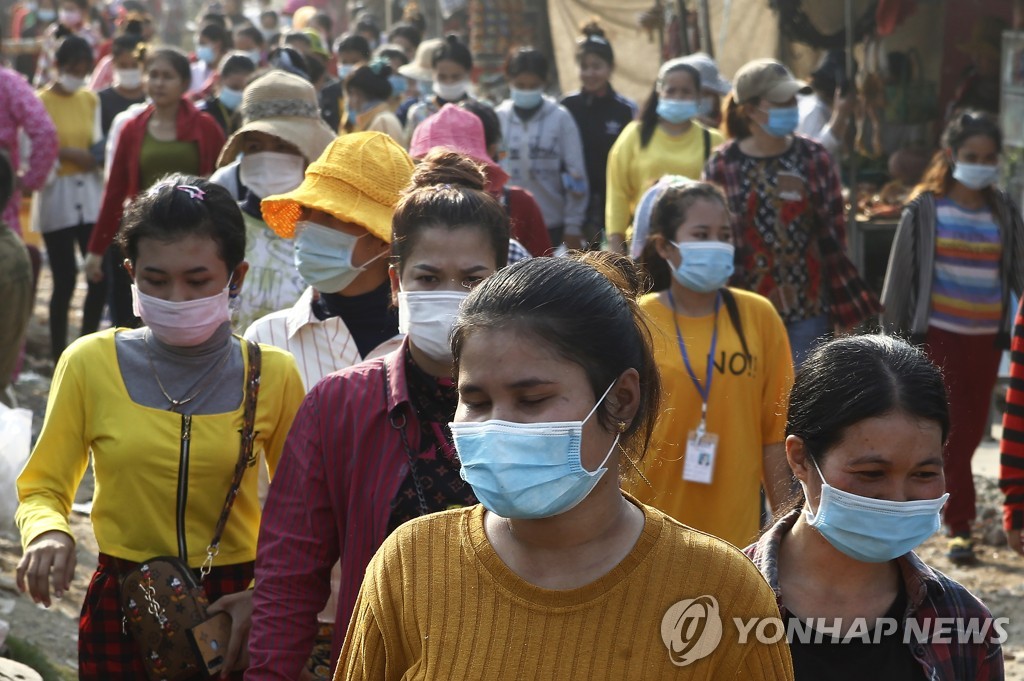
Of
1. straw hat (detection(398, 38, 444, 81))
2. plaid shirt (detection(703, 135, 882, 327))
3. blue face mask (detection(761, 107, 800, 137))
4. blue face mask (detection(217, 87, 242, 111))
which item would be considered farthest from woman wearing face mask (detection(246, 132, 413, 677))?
straw hat (detection(398, 38, 444, 81))

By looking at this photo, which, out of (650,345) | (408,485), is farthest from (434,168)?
(650,345)

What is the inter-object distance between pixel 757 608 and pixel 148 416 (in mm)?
1738

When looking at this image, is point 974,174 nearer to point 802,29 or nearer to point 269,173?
point 269,173

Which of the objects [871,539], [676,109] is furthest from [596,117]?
[871,539]

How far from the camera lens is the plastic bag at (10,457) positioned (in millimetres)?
3986

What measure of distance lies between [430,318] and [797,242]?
398cm

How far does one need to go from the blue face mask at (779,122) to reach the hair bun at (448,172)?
366cm

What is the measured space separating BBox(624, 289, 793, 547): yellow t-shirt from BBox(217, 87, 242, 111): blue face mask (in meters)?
6.61

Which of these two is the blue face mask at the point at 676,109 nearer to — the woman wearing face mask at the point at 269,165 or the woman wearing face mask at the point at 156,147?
the woman wearing face mask at the point at 156,147

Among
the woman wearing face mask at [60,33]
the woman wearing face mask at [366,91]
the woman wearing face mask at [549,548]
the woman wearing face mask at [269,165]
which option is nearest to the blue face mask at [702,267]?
the woman wearing face mask at [269,165]

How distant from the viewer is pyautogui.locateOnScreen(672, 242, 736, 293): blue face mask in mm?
4691

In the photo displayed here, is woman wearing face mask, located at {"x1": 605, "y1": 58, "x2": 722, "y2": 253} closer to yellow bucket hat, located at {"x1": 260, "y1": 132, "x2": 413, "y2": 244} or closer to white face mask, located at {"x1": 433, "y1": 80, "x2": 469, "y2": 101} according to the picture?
white face mask, located at {"x1": 433, "y1": 80, "x2": 469, "y2": 101}

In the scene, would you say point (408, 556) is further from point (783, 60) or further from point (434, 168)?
point (783, 60)

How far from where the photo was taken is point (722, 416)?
4.52m
